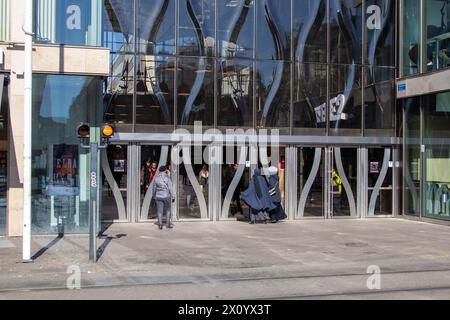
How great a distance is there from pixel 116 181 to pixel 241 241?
17.1 ft

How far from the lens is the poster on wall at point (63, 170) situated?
14.6 m

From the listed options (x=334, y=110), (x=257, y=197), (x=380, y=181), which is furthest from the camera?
(x=380, y=181)

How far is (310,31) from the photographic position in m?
19.1

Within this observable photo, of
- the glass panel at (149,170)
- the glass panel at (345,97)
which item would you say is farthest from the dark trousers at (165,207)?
the glass panel at (345,97)

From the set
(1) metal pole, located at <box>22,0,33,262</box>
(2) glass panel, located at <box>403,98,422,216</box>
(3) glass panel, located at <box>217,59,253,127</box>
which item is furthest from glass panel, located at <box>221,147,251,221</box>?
(1) metal pole, located at <box>22,0,33,262</box>

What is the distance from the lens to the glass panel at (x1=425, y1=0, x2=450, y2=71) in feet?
58.3

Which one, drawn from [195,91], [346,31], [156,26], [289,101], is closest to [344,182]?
[289,101]

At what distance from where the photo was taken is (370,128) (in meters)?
19.5

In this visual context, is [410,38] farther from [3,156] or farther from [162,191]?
[3,156]

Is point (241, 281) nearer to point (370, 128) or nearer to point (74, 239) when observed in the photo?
point (74, 239)

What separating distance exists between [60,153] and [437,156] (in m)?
11.3

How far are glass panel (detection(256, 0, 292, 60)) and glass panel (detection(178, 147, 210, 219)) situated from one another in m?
3.80

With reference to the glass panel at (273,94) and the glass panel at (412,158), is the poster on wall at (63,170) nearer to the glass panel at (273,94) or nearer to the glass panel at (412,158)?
the glass panel at (273,94)
